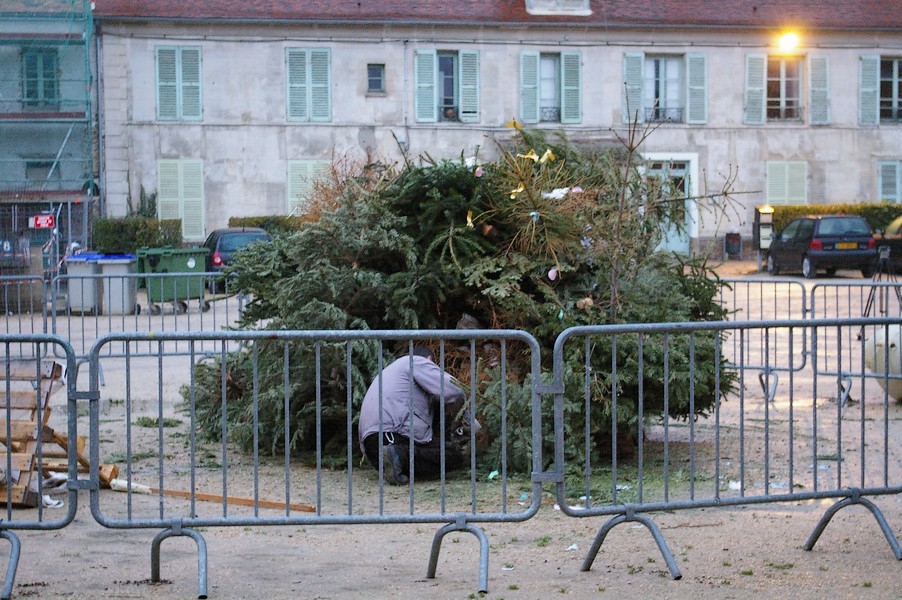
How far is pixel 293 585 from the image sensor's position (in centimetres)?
562

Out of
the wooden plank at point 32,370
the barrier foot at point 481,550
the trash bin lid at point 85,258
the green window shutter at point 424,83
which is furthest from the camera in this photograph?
the green window shutter at point 424,83

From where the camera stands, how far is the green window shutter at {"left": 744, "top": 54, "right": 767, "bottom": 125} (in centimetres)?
3509

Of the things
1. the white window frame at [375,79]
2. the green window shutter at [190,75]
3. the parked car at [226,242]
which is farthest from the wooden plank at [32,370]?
the white window frame at [375,79]

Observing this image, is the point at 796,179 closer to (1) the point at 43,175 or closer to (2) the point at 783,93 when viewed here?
(2) the point at 783,93

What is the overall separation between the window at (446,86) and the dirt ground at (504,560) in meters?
27.3

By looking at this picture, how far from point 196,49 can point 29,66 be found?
433 centimetres

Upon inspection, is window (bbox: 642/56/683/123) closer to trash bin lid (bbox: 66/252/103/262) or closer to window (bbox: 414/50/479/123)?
window (bbox: 414/50/479/123)

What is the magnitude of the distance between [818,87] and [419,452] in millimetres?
30360

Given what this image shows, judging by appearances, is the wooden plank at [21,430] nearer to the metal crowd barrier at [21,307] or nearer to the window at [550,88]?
the metal crowd barrier at [21,307]

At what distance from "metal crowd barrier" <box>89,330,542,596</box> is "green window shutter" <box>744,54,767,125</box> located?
27.9 m

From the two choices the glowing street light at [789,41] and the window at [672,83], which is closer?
the window at [672,83]

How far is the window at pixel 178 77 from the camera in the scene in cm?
3272

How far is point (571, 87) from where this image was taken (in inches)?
1352

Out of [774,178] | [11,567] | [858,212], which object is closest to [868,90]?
[774,178]
